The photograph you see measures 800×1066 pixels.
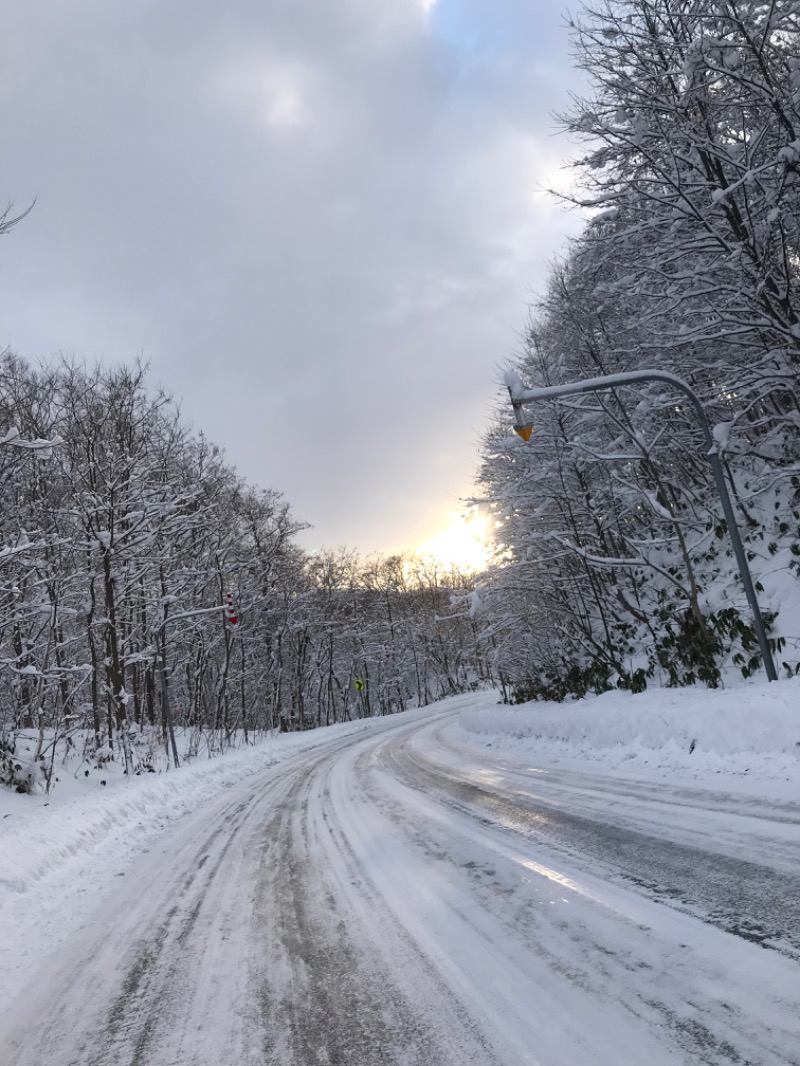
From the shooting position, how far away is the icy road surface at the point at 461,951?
2.68 meters

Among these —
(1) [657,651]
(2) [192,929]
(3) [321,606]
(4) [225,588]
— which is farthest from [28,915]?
(3) [321,606]

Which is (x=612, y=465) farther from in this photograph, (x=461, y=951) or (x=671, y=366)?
(x=461, y=951)

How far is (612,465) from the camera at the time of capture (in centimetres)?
1688

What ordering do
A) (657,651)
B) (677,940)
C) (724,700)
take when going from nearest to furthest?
(677,940) → (724,700) → (657,651)

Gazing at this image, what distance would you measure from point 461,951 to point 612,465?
15.0m

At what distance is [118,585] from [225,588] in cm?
1031

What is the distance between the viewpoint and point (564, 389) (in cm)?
977

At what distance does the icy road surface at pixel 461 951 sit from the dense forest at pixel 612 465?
22.3 feet

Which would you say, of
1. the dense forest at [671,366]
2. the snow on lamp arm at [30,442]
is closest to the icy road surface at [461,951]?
the snow on lamp arm at [30,442]

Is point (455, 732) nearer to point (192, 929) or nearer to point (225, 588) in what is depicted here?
point (225, 588)

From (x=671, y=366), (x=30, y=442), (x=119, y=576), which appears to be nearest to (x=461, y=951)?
(x=30, y=442)

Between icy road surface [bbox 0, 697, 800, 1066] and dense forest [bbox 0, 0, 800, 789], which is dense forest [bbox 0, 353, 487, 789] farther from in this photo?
icy road surface [bbox 0, 697, 800, 1066]

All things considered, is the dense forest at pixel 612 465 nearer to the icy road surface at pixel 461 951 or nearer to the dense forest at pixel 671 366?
the dense forest at pixel 671 366

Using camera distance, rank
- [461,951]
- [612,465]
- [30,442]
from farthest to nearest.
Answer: [612,465] → [30,442] → [461,951]
